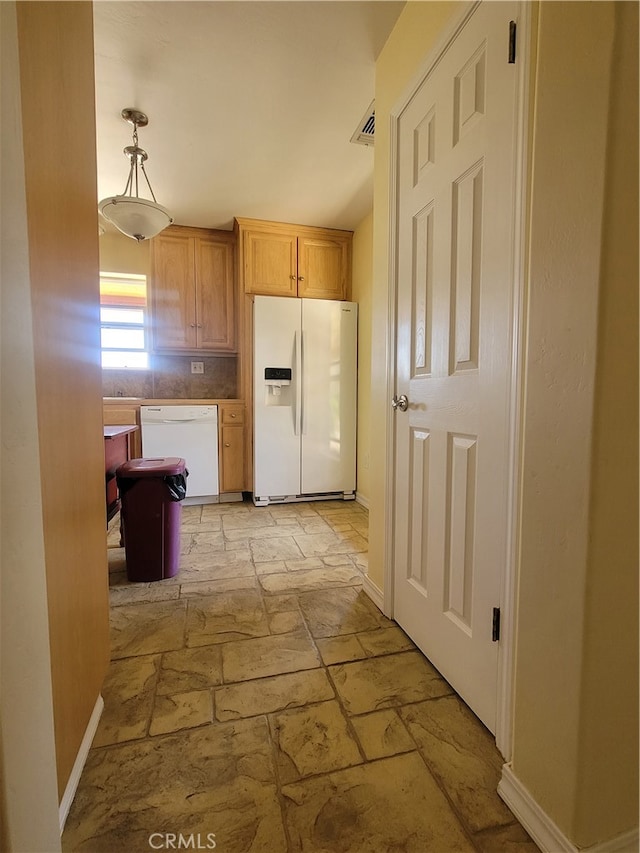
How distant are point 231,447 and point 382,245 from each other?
2.42 meters

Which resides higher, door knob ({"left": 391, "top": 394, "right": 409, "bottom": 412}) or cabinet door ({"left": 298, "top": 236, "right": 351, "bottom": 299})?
cabinet door ({"left": 298, "top": 236, "right": 351, "bottom": 299})

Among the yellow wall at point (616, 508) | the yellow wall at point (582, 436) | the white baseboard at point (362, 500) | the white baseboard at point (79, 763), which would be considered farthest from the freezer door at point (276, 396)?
the yellow wall at point (616, 508)

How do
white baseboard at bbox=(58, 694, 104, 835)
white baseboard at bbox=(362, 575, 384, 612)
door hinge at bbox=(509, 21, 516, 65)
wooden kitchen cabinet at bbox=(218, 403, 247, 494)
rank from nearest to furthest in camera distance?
white baseboard at bbox=(58, 694, 104, 835), door hinge at bbox=(509, 21, 516, 65), white baseboard at bbox=(362, 575, 384, 612), wooden kitchen cabinet at bbox=(218, 403, 247, 494)

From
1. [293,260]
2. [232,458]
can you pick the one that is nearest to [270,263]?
[293,260]

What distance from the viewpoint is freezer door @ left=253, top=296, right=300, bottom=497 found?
3348mm

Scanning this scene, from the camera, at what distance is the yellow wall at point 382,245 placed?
5.09 ft

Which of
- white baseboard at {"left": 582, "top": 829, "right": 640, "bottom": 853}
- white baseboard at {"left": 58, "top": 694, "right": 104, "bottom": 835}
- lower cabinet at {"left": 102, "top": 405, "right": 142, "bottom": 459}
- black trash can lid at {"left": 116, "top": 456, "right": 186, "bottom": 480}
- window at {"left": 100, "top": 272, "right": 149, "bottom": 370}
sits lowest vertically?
white baseboard at {"left": 58, "top": 694, "right": 104, "bottom": 835}

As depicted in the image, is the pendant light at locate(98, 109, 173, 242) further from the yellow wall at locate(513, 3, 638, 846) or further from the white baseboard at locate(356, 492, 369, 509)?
the white baseboard at locate(356, 492, 369, 509)

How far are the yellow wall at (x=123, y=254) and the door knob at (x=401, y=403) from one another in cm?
334

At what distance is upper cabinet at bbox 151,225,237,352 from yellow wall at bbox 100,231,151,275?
239 millimetres

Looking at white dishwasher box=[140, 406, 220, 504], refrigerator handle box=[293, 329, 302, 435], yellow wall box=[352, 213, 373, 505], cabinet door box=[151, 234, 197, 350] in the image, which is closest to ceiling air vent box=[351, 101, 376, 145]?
yellow wall box=[352, 213, 373, 505]

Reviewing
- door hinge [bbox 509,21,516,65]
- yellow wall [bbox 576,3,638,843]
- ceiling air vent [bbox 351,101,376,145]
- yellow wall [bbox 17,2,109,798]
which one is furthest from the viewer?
ceiling air vent [bbox 351,101,376,145]

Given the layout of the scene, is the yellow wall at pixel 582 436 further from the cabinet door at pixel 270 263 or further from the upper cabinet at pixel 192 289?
the upper cabinet at pixel 192 289

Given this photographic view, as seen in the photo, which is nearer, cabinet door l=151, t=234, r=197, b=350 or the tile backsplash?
cabinet door l=151, t=234, r=197, b=350
